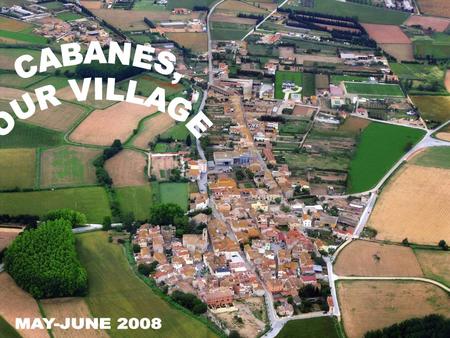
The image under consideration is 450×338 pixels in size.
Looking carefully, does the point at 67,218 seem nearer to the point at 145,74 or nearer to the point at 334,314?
the point at 334,314

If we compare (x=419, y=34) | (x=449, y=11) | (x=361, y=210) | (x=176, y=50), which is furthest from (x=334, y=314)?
(x=449, y=11)

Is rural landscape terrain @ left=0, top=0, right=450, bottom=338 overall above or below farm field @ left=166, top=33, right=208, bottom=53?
below

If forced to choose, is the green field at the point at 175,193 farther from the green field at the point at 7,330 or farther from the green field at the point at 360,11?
the green field at the point at 360,11

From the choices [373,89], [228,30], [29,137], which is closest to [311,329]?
[29,137]

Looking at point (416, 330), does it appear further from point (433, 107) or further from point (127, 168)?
point (433, 107)

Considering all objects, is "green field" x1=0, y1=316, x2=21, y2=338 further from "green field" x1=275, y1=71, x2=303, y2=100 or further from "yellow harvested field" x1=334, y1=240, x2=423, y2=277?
"green field" x1=275, y1=71, x2=303, y2=100

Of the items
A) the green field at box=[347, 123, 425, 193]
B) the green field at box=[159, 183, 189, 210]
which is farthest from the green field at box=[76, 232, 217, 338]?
the green field at box=[347, 123, 425, 193]
